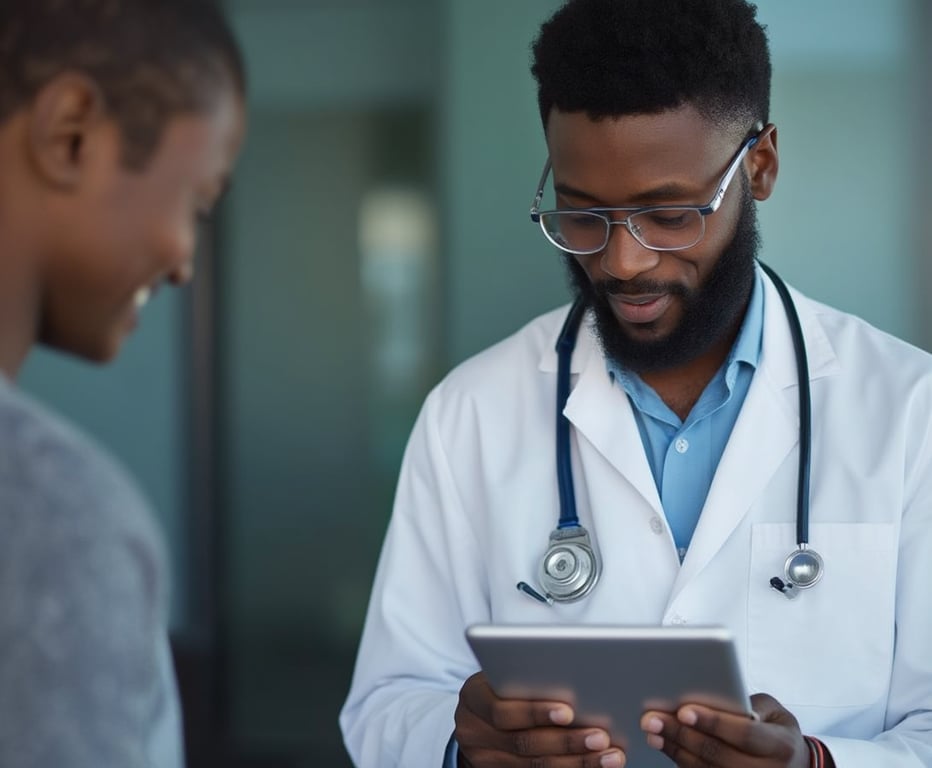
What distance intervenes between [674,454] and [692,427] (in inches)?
2.0

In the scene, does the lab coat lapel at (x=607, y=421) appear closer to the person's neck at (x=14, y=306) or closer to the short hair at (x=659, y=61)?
the short hair at (x=659, y=61)

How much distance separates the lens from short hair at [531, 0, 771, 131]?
5.90 ft

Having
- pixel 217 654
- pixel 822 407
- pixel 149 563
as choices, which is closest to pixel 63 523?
pixel 149 563

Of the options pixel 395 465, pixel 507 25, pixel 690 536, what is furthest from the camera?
pixel 395 465

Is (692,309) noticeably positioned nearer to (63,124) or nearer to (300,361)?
(63,124)

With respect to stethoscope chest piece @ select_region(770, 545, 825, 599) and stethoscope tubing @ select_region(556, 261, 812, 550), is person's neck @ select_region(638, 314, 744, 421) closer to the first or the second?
stethoscope tubing @ select_region(556, 261, 812, 550)

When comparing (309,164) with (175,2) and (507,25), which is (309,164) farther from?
(175,2)

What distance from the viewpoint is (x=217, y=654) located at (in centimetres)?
371

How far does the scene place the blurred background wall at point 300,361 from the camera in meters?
3.54

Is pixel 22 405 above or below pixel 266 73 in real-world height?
below

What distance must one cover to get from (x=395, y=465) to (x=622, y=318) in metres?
1.82

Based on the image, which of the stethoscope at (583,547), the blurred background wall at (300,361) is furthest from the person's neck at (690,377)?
the blurred background wall at (300,361)

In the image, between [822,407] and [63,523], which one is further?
[822,407]

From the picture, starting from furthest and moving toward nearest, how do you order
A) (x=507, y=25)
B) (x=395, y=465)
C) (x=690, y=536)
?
(x=395, y=465) → (x=507, y=25) → (x=690, y=536)
